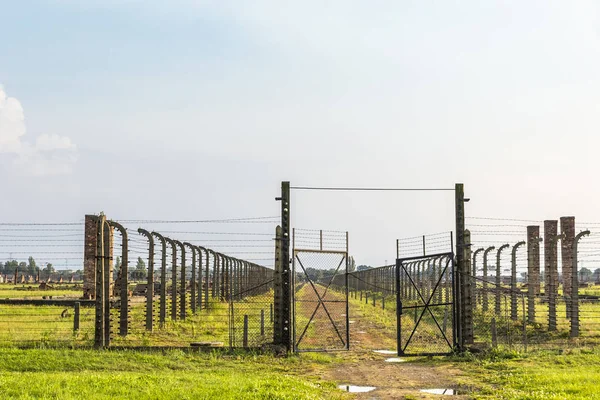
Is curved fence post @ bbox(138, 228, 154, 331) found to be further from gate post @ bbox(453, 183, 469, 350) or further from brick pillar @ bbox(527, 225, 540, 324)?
brick pillar @ bbox(527, 225, 540, 324)

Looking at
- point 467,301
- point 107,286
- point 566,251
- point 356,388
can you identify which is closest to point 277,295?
point 107,286

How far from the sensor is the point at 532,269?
81.0 feet

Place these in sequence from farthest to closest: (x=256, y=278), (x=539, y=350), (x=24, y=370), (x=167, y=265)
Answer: (x=256, y=278) < (x=167, y=265) < (x=539, y=350) < (x=24, y=370)

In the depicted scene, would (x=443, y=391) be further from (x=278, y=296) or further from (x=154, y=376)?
(x=278, y=296)

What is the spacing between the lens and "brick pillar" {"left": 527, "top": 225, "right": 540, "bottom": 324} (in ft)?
78.8

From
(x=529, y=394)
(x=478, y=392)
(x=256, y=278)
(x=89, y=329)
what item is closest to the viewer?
(x=529, y=394)

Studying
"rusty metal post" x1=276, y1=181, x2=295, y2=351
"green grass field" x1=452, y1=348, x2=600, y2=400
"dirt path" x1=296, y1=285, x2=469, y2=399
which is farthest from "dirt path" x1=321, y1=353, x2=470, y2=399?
"rusty metal post" x1=276, y1=181, x2=295, y2=351

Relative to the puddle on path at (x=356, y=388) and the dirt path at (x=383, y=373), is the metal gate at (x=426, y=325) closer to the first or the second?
the dirt path at (x=383, y=373)

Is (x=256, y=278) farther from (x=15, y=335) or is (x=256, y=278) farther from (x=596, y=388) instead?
(x=596, y=388)

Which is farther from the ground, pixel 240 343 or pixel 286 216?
pixel 286 216

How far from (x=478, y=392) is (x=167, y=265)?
12.5m

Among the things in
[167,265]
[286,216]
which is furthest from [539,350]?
[167,265]

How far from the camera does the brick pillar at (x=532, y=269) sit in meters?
24.0

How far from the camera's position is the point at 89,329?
18984mm
